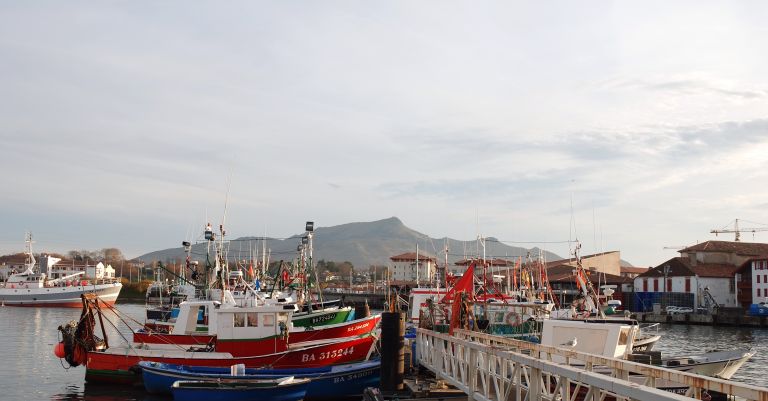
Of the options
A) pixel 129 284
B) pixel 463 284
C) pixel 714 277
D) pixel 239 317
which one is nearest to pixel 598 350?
pixel 463 284

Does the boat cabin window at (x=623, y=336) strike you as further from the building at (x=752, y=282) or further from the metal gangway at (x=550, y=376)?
the building at (x=752, y=282)

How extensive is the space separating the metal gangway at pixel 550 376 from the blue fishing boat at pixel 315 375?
223 centimetres

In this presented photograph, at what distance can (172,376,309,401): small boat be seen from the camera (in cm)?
2353

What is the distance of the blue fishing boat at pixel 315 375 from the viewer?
86.3 feet

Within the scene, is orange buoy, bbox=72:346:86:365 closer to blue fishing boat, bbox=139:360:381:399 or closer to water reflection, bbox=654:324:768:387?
blue fishing boat, bbox=139:360:381:399

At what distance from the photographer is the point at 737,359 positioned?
1149 inches

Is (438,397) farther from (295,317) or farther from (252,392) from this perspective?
(295,317)

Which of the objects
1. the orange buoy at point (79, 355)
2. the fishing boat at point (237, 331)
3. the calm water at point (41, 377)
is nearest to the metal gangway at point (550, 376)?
the fishing boat at point (237, 331)

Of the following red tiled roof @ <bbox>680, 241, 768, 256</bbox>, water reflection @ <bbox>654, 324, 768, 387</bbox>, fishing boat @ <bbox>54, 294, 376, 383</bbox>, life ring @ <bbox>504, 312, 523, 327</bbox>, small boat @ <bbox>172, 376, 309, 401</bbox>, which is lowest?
→ water reflection @ <bbox>654, 324, 768, 387</bbox>

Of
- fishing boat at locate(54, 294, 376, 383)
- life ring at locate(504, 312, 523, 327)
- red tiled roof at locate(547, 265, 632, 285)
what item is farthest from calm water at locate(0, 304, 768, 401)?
red tiled roof at locate(547, 265, 632, 285)

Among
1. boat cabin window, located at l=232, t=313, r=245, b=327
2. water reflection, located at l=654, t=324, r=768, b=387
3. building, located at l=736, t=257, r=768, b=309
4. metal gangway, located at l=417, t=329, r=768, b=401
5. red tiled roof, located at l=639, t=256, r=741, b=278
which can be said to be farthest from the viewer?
red tiled roof, located at l=639, t=256, r=741, b=278

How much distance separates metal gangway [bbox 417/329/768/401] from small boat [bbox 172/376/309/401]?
185 inches

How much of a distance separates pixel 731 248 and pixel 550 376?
108421mm

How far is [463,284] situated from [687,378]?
1887 cm
